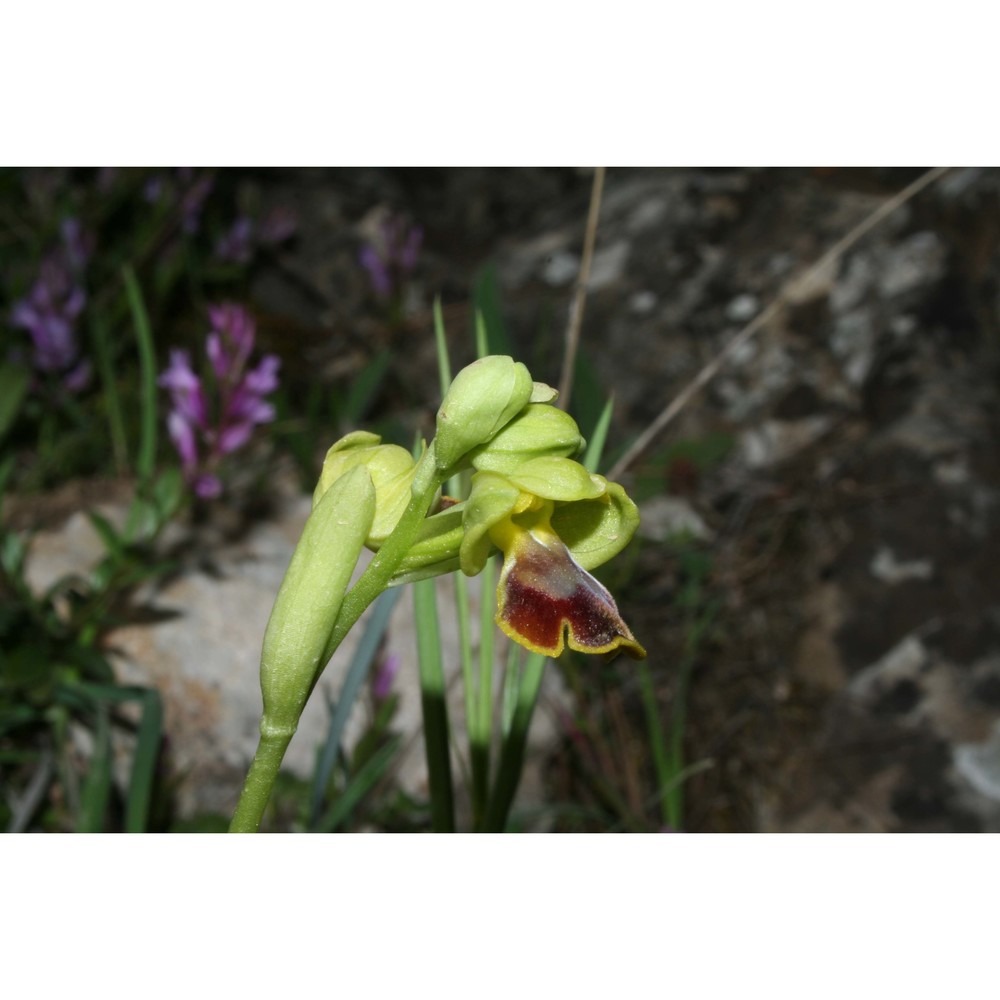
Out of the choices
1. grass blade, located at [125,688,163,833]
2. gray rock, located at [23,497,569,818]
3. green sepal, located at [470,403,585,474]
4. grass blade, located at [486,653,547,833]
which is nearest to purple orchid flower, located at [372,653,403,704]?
gray rock, located at [23,497,569,818]

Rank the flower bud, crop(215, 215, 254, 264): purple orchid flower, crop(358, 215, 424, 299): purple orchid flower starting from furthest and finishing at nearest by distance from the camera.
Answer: crop(358, 215, 424, 299): purple orchid flower < crop(215, 215, 254, 264): purple orchid flower < the flower bud

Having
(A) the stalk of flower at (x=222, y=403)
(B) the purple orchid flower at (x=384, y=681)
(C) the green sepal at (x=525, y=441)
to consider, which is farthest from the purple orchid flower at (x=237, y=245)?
(C) the green sepal at (x=525, y=441)

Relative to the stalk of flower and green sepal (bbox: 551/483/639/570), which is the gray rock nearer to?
the stalk of flower

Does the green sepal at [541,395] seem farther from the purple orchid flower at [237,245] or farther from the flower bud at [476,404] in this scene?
the purple orchid flower at [237,245]

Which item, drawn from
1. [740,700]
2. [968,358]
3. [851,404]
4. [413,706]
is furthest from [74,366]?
[968,358]

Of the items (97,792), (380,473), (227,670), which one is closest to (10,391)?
(227,670)

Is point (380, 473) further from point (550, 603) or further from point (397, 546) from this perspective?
point (550, 603)
